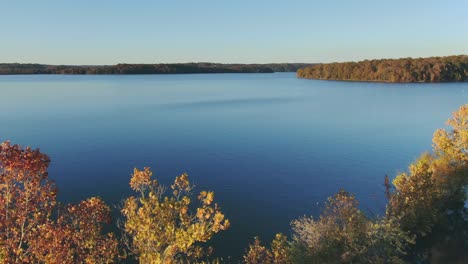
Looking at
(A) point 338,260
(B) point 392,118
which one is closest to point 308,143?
(B) point 392,118

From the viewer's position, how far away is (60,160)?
69000mm

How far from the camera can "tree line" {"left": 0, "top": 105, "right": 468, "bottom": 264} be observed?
16.7m

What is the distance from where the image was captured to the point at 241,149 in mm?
80000

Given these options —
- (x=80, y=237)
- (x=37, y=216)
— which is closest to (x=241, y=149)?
(x=80, y=237)

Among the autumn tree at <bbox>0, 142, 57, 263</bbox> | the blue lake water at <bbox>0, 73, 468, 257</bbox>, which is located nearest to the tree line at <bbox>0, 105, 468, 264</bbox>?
the autumn tree at <bbox>0, 142, 57, 263</bbox>

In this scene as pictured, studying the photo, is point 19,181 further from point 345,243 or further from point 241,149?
point 241,149

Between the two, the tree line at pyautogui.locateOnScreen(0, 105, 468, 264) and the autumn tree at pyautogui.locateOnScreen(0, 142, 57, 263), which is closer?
the tree line at pyautogui.locateOnScreen(0, 105, 468, 264)

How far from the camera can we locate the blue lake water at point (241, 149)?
53.1 meters

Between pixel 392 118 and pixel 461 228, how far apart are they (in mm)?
80959

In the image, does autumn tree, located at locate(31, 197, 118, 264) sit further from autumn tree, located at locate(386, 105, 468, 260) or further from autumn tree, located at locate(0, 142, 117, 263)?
autumn tree, located at locate(386, 105, 468, 260)

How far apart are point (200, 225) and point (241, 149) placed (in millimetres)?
63826

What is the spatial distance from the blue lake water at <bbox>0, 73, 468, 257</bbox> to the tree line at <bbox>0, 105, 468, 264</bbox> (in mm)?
8992

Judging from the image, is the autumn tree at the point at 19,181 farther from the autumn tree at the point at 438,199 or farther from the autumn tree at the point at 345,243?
the autumn tree at the point at 438,199

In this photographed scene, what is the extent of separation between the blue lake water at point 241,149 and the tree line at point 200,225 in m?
8.99
